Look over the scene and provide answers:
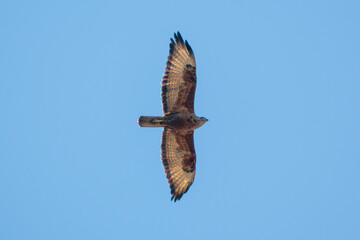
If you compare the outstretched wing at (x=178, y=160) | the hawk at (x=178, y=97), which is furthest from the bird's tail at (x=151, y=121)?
the outstretched wing at (x=178, y=160)

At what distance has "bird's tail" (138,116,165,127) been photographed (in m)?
20.3

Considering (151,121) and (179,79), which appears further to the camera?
(179,79)

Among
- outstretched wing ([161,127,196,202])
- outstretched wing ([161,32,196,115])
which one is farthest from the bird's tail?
outstretched wing ([161,127,196,202])

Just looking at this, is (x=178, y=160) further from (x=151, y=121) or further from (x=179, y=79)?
(x=179, y=79)

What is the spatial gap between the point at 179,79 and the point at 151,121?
57.3 inches

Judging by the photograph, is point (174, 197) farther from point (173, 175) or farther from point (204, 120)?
point (204, 120)

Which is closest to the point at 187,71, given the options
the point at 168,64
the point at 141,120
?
the point at 168,64

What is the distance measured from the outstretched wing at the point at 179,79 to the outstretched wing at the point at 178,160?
0.94m

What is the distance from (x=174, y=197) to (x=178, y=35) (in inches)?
190

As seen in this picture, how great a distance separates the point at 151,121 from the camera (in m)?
20.4

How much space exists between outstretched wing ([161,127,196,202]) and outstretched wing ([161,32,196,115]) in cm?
94

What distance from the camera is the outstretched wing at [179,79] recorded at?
20.6 metres

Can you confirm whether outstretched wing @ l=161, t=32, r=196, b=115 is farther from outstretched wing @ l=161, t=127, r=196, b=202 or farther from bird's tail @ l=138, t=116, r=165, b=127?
outstretched wing @ l=161, t=127, r=196, b=202

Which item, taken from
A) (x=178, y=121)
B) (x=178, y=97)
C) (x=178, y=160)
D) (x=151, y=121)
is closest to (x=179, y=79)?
(x=178, y=97)
